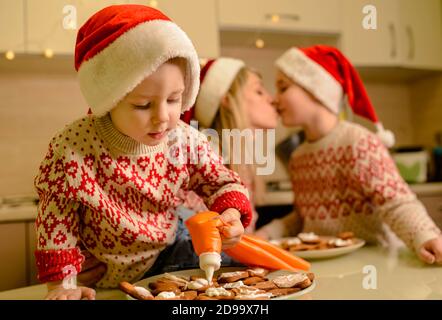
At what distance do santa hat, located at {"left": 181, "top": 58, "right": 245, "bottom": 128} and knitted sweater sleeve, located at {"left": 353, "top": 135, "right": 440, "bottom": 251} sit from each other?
249 mm

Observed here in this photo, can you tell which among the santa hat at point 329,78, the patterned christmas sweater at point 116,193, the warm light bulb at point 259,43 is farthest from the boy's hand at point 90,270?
the warm light bulb at point 259,43

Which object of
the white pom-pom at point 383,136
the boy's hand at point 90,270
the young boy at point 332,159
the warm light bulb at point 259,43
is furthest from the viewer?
the warm light bulb at point 259,43

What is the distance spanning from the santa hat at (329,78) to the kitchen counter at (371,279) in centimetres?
30

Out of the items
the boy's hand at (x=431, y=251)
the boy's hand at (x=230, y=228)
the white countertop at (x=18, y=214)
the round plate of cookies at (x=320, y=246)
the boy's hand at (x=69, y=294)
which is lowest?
the round plate of cookies at (x=320, y=246)

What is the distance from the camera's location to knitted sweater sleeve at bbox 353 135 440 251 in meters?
0.63

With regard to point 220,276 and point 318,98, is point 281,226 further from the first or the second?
point 220,276

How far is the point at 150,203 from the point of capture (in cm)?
52

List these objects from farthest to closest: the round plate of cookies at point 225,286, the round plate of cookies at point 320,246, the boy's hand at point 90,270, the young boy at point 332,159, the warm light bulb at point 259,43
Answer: the warm light bulb at point 259,43
the young boy at point 332,159
the round plate of cookies at point 320,246
the boy's hand at point 90,270
the round plate of cookies at point 225,286

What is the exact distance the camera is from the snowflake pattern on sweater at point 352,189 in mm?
717

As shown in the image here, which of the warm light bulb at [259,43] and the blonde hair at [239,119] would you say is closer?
the blonde hair at [239,119]

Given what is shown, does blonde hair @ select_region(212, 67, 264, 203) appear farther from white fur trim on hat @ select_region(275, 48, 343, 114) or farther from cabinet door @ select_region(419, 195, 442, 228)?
cabinet door @ select_region(419, 195, 442, 228)

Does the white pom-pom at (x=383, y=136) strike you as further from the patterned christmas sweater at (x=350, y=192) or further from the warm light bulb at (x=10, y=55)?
the warm light bulb at (x=10, y=55)

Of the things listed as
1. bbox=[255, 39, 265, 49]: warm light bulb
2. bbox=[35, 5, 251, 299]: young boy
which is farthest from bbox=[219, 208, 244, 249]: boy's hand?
bbox=[255, 39, 265, 49]: warm light bulb
